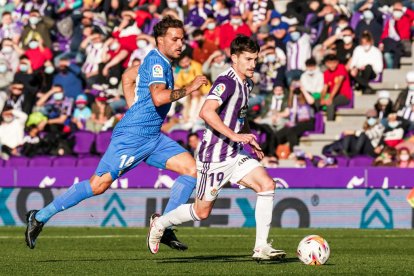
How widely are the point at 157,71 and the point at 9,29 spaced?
16909 millimetres

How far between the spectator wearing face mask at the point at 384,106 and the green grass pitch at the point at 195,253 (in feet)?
14.2

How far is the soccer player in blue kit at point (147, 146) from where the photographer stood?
12664mm

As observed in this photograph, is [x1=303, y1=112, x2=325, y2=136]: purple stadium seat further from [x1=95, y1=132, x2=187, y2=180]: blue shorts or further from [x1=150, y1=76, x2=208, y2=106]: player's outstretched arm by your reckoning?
[x1=150, y1=76, x2=208, y2=106]: player's outstretched arm

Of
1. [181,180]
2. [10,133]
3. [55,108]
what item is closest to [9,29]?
[55,108]

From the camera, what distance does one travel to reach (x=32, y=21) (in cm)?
2866

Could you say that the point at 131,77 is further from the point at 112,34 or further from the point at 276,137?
the point at 112,34

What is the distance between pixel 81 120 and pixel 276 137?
4341mm

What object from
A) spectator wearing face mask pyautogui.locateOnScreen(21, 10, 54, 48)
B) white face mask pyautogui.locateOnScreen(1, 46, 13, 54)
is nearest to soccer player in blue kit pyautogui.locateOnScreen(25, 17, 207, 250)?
white face mask pyautogui.locateOnScreen(1, 46, 13, 54)

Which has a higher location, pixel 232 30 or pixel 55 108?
pixel 232 30

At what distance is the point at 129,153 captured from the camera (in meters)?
12.9

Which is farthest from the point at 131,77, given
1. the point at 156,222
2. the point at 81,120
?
the point at 81,120

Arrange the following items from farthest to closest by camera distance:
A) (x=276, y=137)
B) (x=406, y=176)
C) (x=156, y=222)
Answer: (x=276, y=137)
(x=406, y=176)
(x=156, y=222)

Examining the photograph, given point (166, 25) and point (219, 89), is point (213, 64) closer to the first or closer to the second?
point (166, 25)

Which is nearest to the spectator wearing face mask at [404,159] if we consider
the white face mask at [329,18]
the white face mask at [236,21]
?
the white face mask at [329,18]
